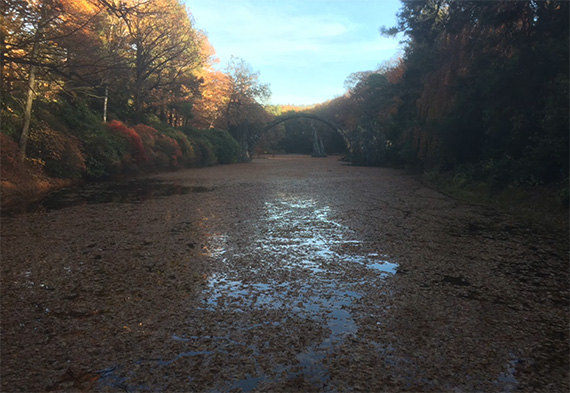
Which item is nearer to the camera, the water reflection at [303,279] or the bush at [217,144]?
the water reflection at [303,279]

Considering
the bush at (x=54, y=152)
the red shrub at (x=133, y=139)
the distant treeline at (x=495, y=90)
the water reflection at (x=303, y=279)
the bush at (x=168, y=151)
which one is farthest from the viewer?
the bush at (x=168, y=151)

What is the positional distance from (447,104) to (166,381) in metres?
15.3

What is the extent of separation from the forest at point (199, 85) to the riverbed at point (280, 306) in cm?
353

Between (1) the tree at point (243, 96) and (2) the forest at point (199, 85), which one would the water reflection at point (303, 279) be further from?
(1) the tree at point (243, 96)

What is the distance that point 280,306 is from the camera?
3709 mm

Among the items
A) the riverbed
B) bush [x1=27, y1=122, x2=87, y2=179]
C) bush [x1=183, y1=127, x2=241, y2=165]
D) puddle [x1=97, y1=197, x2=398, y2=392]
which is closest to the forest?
bush [x1=27, y1=122, x2=87, y2=179]

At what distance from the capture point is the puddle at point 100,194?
8.94 metres

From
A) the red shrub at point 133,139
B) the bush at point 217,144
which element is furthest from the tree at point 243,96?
the red shrub at point 133,139

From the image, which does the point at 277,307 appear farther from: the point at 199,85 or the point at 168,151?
the point at 199,85

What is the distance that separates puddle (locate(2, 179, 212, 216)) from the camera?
29.3 feet

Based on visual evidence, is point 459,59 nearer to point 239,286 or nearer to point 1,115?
point 239,286

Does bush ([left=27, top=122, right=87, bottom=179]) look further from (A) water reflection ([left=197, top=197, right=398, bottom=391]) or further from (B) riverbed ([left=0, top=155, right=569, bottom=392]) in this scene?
(A) water reflection ([left=197, top=197, right=398, bottom=391])

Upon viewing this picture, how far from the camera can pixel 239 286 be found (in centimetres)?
423

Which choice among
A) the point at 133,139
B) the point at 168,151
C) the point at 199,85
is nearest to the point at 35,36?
the point at 133,139
